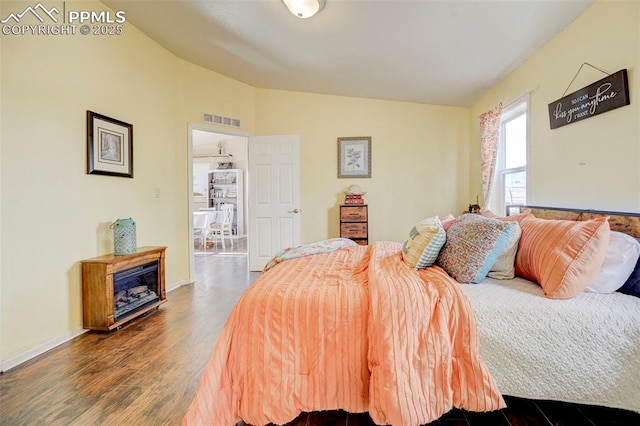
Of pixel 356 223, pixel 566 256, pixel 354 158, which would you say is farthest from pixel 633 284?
pixel 354 158

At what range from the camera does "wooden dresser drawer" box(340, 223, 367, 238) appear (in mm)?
3756

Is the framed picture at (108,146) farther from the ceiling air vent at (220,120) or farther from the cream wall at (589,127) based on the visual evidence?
the cream wall at (589,127)

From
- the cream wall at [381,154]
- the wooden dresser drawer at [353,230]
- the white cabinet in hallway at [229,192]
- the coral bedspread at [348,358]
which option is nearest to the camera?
the coral bedspread at [348,358]

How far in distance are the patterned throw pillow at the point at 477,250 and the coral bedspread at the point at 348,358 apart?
258 millimetres

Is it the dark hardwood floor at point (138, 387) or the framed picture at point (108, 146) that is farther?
the framed picture at point (108, 146)

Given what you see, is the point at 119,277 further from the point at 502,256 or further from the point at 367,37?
the point at 367,37

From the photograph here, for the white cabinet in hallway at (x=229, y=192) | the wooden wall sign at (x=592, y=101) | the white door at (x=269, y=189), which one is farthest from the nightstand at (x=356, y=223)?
the white cabinet in hallway at (x=229, y=192)

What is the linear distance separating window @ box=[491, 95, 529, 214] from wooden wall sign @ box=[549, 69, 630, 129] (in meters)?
0.45

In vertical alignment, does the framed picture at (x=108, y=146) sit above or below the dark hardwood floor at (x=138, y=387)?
above

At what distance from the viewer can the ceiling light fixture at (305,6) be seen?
6.56 feet

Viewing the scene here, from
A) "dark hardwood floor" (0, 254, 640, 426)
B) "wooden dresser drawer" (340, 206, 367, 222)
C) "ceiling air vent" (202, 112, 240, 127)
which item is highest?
"ceiling air vent" (202, 112, 240, 127)

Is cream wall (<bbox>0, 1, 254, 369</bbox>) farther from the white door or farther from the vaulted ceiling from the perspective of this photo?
the white door

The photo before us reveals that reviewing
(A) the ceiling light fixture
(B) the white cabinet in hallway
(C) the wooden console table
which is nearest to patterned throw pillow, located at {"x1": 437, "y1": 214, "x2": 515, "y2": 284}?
Answer: (A) the ceiling light fixture

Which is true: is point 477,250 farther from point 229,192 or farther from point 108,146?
point 229,192
